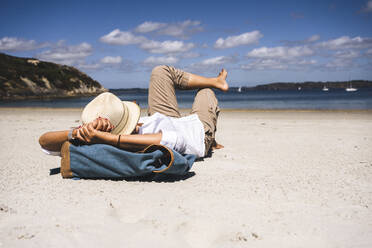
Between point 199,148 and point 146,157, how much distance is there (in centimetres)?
95

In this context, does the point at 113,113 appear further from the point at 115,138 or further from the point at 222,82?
the point at 222,82

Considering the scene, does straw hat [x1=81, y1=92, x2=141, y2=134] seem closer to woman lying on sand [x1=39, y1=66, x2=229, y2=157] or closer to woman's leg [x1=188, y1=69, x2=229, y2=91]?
woman lying on sand [x1=39, y1=66, x2=229, y2=157]

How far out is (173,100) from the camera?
162 inches

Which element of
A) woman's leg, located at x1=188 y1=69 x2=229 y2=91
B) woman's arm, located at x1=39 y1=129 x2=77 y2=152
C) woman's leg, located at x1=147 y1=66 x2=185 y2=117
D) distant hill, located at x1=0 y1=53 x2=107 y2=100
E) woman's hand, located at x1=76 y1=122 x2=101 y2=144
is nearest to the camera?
woman's hand, located at x1=76 y1=122 x2=101 y2=144

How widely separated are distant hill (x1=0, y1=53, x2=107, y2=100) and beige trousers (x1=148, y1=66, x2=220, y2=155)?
37.2m

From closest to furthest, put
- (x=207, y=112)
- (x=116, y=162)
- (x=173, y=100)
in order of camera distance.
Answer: (x=116, y=162), (x=207, y=112), (x=173, y=100)

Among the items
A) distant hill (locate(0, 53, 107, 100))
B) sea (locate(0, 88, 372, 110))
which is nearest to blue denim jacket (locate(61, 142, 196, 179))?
sea (locate(0, 88, 372, 110))

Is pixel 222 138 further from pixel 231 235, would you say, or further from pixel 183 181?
pixel 231 235

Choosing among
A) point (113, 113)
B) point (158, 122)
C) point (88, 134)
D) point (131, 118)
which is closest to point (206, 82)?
point (158, 122)

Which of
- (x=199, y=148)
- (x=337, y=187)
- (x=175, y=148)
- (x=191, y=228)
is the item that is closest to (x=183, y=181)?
(x=175, y=148)

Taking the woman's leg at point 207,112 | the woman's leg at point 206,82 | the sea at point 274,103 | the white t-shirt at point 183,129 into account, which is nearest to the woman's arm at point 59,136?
the white t-shirt at point 183,129

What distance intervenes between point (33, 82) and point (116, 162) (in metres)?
49.9

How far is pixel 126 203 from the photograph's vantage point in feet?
7.93

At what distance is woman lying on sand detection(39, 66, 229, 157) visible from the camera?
2.79 meters
